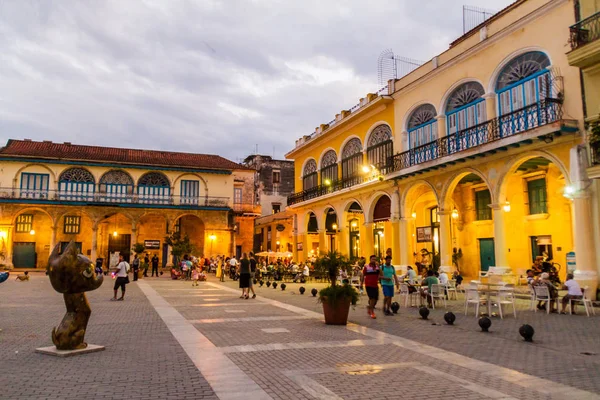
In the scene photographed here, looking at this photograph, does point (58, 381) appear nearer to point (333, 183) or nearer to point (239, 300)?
point (239, 300)

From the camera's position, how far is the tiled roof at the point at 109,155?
122ft

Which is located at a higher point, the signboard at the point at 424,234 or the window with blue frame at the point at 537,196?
the window with blue frame at the point at 537,196

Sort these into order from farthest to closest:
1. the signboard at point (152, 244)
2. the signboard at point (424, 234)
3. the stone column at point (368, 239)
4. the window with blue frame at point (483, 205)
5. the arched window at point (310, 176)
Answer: the signboard at point (152, 244) < the arched window at point (310, 176) < the stone column at point (368, 239) < the signboard at point (424, 234) < the window with blue frame at point (483, 205)

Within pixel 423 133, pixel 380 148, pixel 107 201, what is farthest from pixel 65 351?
pixel 107 201

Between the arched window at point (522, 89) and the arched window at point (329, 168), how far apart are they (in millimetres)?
12775

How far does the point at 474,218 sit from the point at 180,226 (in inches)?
1080

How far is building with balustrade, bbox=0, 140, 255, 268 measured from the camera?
3656 centimetres

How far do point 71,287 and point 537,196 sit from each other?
1709 centimetres

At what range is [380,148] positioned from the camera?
2366cm

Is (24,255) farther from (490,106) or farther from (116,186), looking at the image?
(490,106)

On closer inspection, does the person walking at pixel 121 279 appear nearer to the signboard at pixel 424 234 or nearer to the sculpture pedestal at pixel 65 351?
the sculpture pedestal at pixel 65 351

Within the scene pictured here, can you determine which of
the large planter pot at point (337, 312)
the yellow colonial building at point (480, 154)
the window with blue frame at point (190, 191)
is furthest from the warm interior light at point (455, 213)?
the window with blue frame at point (190, 191)

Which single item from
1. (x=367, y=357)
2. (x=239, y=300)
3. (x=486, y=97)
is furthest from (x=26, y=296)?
(x=486, y=97)

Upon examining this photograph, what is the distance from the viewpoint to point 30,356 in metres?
6.92
